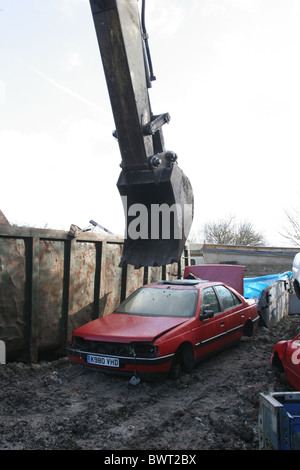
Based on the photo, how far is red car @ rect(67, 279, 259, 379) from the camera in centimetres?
486

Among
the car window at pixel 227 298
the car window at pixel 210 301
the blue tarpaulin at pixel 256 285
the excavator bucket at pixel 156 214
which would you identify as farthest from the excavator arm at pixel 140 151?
the blue tarpaulin at pixel 256 285

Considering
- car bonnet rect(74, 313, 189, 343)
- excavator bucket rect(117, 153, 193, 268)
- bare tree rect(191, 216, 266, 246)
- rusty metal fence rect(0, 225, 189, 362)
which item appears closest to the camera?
excavator bucket rect(117, 153, 193, 268)

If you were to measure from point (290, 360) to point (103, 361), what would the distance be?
91.9 inches

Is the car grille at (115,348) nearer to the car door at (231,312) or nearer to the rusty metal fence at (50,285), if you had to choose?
the rusty metal fence at (50,285)

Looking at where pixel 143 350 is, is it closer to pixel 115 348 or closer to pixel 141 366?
pixel 141 366

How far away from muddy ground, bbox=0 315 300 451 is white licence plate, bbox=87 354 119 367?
295mm

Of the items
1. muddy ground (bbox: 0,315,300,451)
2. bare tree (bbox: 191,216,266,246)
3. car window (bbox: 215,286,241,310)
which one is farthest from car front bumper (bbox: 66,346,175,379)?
bare tree (bbox: 191,216,266,246)

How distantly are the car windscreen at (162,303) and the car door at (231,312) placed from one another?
826 millimetres

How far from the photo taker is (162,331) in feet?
Result: 16.5

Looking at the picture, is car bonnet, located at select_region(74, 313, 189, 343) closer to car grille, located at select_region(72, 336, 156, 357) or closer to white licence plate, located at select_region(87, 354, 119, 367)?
car grille, located at select_region(72, 336, 156, 357)

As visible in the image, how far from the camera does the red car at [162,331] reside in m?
4.86

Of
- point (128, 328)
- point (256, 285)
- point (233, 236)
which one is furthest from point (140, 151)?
point (233, 236)
